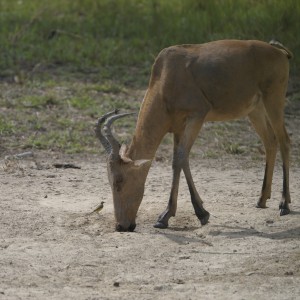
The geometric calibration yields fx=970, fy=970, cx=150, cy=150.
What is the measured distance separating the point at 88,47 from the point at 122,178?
289 inches

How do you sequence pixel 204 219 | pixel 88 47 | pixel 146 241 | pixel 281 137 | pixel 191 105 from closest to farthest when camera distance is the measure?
pixel 146 241 → pixel 204 219 → pixel 191 105 → pixel 281 137 → pixel 88 47

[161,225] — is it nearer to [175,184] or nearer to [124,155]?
[175,184]

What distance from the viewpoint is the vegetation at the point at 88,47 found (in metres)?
Answer: 12.7

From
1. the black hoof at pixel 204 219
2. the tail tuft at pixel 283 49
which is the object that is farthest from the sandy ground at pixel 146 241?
the tail tuft at pixel 283 49

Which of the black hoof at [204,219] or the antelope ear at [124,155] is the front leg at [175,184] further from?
the antelope ear at [124,155]

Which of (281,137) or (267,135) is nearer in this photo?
(281,137)

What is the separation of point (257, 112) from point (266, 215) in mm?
1240

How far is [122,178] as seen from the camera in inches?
348

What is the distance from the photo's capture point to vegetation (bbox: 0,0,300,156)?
12734mm

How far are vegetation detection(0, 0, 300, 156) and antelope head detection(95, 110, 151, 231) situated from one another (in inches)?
119

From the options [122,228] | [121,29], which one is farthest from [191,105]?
[121,29]

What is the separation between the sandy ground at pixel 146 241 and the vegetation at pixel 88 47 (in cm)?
152

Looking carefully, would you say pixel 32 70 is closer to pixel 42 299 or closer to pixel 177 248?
pixel 177 248

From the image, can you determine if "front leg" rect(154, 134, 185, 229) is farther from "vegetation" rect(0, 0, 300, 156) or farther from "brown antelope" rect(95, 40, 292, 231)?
"vegetation" rect(0, 0, 300, 156)
